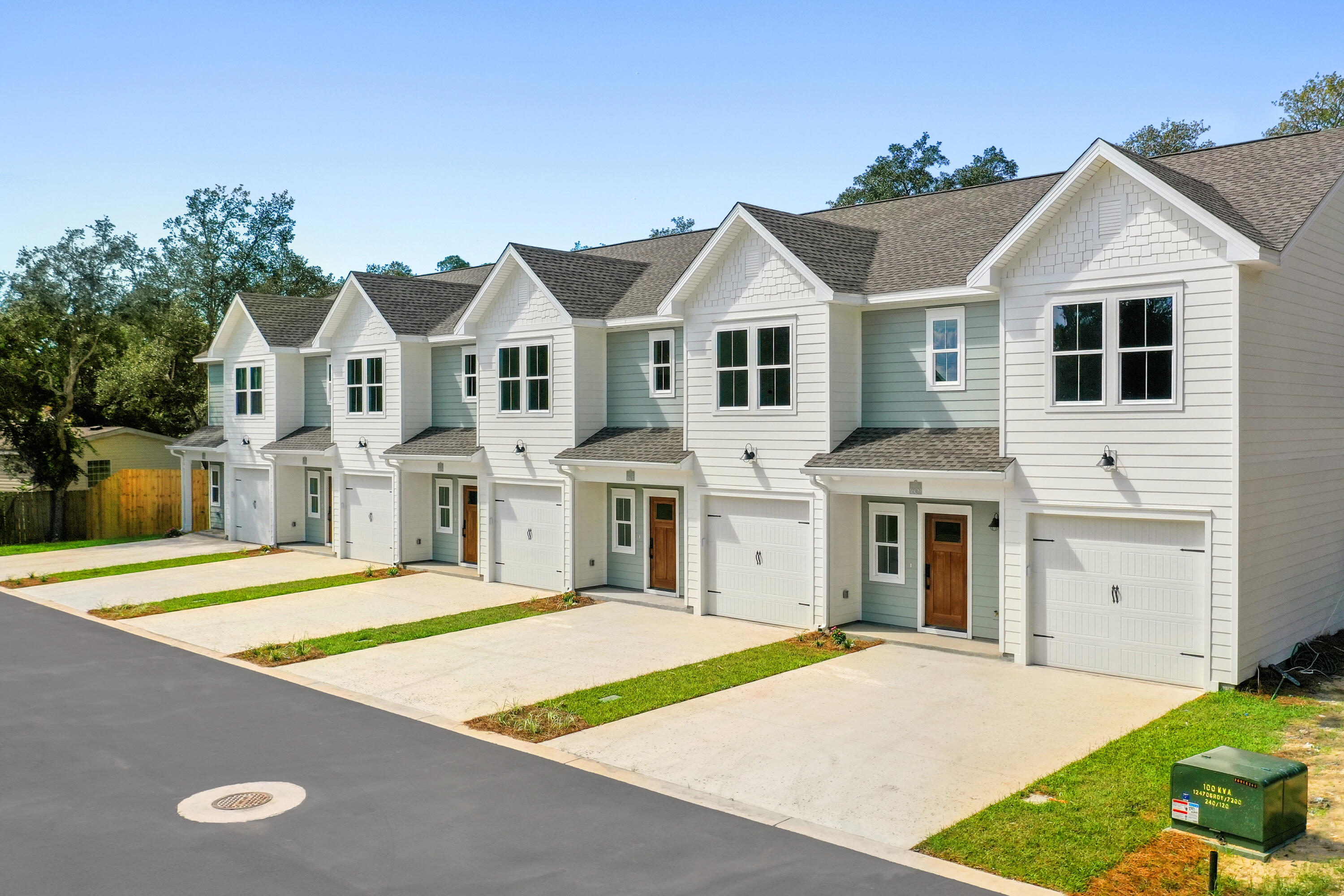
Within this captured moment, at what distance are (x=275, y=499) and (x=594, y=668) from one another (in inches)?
752

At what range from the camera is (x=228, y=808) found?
32.3 feet

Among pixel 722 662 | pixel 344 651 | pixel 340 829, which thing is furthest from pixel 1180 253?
pixel 344 651

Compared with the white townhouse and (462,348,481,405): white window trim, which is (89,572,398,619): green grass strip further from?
(462,348,481,405): white window trim

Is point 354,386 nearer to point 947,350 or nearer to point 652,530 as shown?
point 652,530

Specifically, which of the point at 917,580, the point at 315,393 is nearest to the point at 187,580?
the point at 315,393

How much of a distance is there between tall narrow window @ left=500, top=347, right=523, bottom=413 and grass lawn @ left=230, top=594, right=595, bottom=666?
463 cm

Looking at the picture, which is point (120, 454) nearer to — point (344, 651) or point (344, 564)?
point (344, 564)

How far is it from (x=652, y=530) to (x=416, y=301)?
10.4 metres

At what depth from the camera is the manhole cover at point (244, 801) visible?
9922 mm

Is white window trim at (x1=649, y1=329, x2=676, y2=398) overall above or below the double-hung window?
above

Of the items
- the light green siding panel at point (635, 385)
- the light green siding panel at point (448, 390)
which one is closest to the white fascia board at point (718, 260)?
the light green siding panel at point (635, 385)

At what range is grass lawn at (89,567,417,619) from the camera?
68.5ft

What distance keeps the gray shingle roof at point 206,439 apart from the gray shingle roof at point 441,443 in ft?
33.2

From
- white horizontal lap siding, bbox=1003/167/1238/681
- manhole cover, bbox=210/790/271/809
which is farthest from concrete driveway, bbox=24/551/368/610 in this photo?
white horizontal lap siding, bbox=1003/167/1238/681
